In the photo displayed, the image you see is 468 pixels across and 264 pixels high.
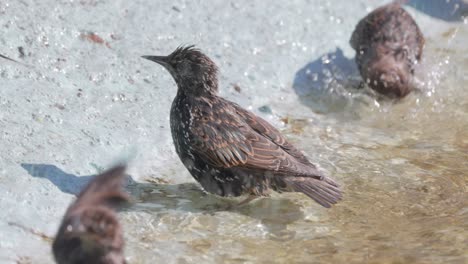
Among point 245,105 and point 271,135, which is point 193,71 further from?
point 245,105

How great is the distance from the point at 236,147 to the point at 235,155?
5 centimetres

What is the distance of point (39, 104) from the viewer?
722 cm

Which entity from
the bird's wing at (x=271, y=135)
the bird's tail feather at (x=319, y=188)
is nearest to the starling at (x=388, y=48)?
the bird's wing at (x=271, y=135)

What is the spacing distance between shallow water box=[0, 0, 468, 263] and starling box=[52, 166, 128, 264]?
1154 millimetres

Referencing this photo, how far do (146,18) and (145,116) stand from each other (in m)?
1.28

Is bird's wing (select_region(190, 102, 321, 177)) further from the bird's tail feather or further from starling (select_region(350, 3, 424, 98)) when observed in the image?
starling (select_region(350, 3, 424, 98))

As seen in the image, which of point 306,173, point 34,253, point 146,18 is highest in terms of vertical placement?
point 146,18

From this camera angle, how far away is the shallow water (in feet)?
20.6

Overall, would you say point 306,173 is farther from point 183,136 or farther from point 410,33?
point 410,33

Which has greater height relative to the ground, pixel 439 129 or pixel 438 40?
pixel 438 40

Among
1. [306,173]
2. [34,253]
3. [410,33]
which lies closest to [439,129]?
[410,33]

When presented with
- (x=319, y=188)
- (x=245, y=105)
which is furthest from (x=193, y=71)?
(x=319, y=188)

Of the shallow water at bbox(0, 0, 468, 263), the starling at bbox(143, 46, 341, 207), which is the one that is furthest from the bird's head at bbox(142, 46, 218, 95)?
the shallow water at bbox(0, 0, 468, 263)

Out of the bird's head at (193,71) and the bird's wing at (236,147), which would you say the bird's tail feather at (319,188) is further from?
the bird's head at (193,71)
